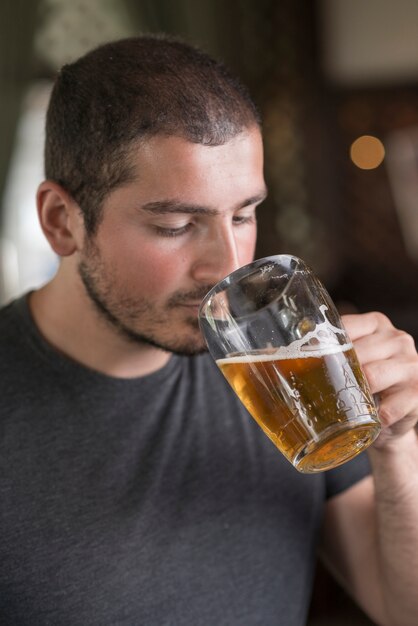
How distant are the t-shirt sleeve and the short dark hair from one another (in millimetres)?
615

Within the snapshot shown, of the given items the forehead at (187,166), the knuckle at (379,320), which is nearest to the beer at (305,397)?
the knuckle at (379,320)

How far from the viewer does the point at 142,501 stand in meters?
1.17

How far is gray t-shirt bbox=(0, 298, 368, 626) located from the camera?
3.55 ft

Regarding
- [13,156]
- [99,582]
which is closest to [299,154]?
[13,156]

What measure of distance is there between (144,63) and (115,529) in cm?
71

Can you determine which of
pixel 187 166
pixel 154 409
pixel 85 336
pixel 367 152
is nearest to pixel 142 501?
pixel 154 409

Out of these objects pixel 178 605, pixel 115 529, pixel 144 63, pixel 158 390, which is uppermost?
pixel 144 63

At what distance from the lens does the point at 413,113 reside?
430 centimetres

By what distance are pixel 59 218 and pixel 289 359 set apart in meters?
0.59

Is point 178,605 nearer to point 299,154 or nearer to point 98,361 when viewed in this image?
point 98,361

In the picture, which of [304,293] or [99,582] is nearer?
[304,293]

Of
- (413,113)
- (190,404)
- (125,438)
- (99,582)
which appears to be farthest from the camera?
(413,113)

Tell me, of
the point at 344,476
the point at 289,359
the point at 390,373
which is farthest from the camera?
the point at 344,476

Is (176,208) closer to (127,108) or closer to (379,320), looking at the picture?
(127,108)
